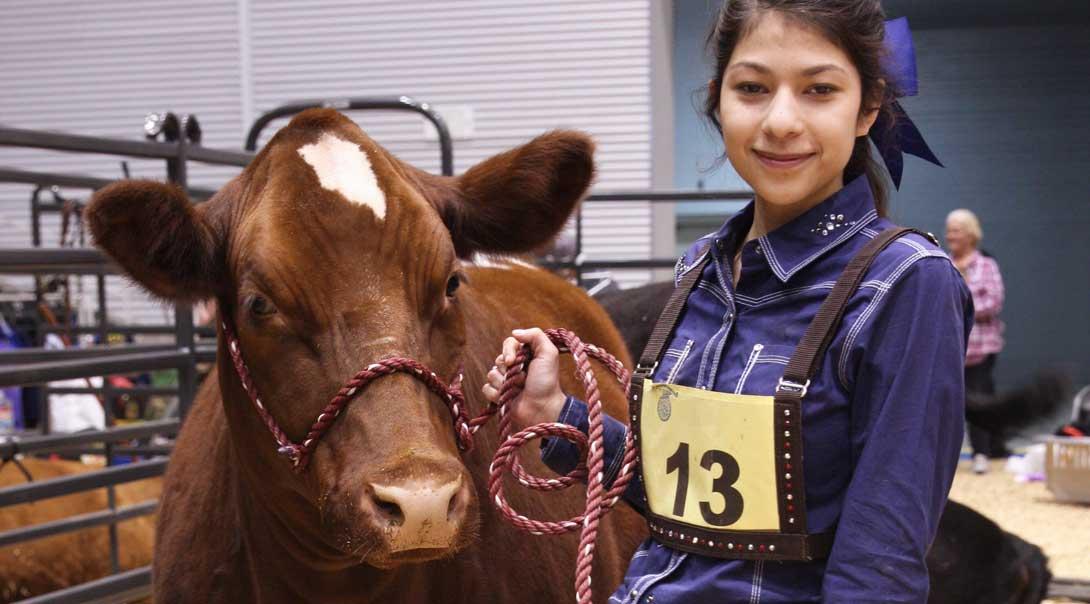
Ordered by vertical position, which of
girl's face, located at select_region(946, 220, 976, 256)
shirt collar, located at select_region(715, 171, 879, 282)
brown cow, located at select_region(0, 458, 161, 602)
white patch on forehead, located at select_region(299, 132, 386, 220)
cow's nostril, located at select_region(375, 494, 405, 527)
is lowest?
brown cow, located at select_region(0, 458, 161, 602)

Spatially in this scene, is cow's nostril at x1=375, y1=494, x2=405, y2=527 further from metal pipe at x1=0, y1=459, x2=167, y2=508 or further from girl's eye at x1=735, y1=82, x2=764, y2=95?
metal pipe at x1=0, y1=459, x2=167, y2=508

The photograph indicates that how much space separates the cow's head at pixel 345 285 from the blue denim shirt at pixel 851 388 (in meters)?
0.35

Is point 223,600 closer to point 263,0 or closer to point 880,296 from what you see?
point 880,296

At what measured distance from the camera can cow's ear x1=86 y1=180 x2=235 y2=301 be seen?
72.3 inches

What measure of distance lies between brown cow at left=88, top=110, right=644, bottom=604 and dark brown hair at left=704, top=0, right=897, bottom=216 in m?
0.58

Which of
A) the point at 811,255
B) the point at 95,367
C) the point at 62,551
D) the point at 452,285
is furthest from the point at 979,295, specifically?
the point at 811,255

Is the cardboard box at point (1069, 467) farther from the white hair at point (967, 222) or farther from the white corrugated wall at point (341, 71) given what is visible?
the white corrugated wall at point (341, 71)

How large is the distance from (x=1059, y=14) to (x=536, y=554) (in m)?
6.67

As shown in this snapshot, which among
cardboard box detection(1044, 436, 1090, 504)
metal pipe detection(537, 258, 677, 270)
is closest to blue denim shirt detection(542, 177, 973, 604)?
metal pipe detection(537, 258, 677, 270)

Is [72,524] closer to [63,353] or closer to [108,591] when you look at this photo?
[108,591]

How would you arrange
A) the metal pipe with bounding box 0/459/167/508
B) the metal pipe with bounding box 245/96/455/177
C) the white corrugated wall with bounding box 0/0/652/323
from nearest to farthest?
1. the metal pipe with bounding box 0/459/167/508
2. the metal pipe with bounding box 245/96/455/177
3. the white corrugated wall with bounding box 0/0/652/323

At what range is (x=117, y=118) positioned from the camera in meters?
11.7

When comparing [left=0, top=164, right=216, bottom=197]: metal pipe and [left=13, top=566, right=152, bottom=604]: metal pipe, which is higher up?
[left=0, top=164, right=216, bottom=197]: metal pipe

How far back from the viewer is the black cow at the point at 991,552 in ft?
10.9
